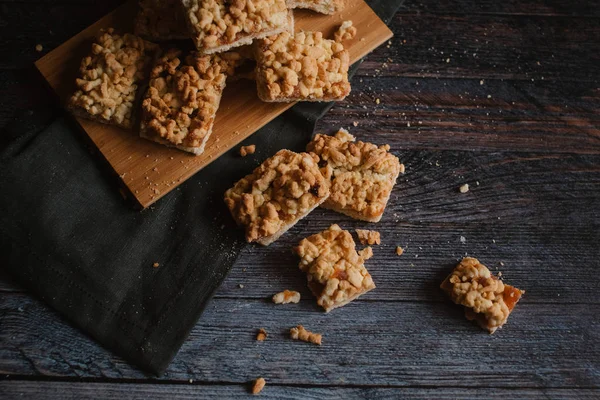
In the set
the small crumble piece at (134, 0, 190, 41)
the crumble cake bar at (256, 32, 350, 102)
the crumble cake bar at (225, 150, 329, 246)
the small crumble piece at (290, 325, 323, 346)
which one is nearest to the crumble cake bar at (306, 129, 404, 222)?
the crumble cake bar at (225, 150, 329, 246)

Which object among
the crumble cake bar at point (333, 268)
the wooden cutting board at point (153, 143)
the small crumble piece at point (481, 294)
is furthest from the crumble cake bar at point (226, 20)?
the small crumble piece at point (481, 294)

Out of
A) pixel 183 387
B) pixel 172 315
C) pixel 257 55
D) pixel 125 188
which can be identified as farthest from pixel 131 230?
pixel 257 55

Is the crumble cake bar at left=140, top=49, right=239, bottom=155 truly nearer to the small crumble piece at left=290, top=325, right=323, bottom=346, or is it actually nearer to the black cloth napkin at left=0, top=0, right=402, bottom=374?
the black cloth napkin at left=0, top=0, right=402, bottom=374

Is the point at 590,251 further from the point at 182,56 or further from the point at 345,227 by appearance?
the point at 182,56

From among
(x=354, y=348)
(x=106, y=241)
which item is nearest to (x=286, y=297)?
(x=354, y=348)

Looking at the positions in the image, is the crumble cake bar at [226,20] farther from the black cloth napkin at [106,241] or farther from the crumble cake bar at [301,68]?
Result: the black cloth napkin at [106,241]

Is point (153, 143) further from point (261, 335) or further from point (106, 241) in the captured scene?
point (261, 335)
